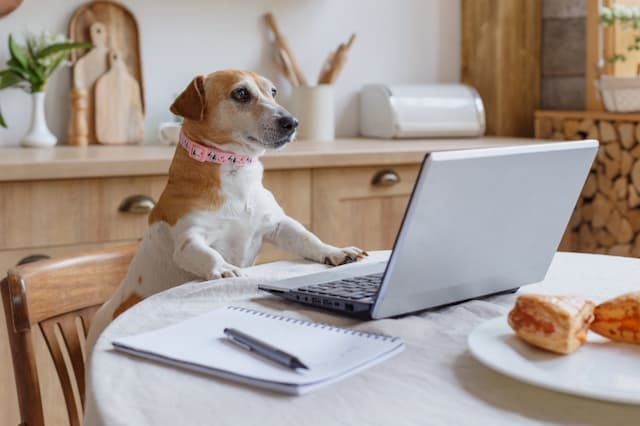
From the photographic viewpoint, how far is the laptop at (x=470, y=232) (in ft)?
2.95

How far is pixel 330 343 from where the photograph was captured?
88cm

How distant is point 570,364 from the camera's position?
0.81m

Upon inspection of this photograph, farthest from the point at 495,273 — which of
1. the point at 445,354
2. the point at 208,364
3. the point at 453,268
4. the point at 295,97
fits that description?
the point at 295,97

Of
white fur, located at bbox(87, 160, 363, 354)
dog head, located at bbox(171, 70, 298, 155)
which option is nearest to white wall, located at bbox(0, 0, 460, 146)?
dog head, located at bbox(171, 70, 298, 155)

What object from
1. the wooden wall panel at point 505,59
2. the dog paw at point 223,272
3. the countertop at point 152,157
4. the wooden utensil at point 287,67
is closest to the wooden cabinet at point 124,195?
the countertop at point 152,157

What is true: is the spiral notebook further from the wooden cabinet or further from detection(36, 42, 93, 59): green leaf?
detection(36, 42, 93, 59): green leaf

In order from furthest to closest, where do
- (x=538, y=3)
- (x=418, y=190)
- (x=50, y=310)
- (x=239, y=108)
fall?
(x=538, y=3) → (x=239, y=108) → (x=50, y=310) → (x=418, y=190)

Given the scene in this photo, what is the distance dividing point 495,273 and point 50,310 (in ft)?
2.06

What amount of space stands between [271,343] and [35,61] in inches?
79.6

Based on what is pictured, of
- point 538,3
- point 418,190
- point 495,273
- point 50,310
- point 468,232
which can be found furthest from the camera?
point 538,3

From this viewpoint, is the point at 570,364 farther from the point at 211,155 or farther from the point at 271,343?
the point at 211,155

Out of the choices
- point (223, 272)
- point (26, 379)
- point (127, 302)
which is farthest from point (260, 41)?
point (26, 379)

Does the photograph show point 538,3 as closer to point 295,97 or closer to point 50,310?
point 295,97

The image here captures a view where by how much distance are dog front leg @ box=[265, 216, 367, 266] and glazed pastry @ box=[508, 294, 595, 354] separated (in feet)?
1.98
